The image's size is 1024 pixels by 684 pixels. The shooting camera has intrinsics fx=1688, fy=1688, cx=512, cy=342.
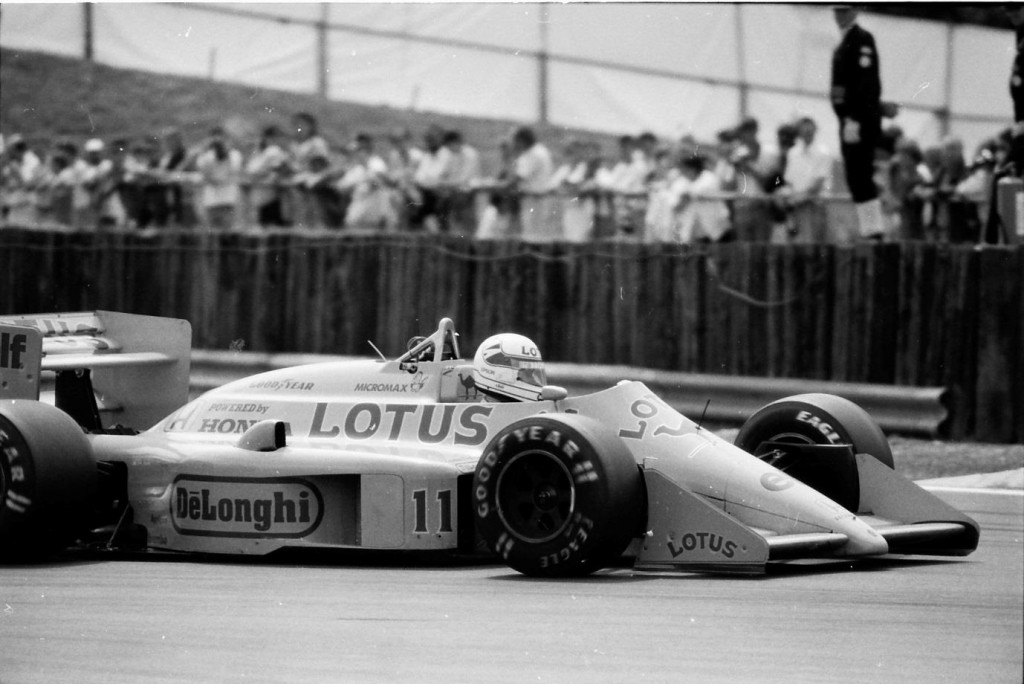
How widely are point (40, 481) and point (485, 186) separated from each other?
222 inches

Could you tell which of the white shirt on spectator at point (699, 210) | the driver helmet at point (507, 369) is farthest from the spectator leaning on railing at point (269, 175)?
the driver helmet at point (507, 369)

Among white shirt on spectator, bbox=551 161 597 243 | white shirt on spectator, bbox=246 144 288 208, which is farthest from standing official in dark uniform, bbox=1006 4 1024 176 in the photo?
white shirt on spectator, bbox=246 144 288 208

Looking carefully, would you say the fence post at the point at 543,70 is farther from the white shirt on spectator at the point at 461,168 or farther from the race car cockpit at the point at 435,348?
the white shirt on spectator at the point at 461,168

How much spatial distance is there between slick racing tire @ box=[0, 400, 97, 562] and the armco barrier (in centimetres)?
392

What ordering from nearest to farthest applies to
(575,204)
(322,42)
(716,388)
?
(322,42)
(716,388)
(575,204)

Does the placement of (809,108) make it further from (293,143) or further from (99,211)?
(99,211)

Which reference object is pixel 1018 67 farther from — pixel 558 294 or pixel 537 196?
pixel 558 294

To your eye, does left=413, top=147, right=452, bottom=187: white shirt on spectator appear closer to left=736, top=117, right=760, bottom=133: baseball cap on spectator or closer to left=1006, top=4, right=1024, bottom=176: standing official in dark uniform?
left=736, top=117, right=760, bottom=133: baseball cap on spectator

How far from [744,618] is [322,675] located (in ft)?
5.54

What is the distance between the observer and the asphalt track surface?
18.1ft

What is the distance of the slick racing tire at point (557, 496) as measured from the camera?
710cm

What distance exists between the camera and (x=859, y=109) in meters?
10.4

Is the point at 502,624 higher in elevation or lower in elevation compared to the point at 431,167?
lower

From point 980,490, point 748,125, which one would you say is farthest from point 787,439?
point 748,125
